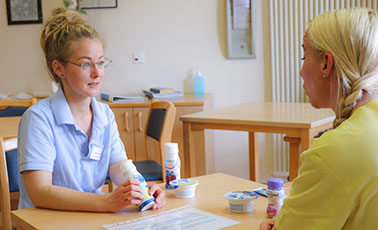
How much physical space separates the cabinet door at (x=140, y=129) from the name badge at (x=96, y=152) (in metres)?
2.25

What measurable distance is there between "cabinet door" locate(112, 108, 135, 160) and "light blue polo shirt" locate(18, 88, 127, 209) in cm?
221

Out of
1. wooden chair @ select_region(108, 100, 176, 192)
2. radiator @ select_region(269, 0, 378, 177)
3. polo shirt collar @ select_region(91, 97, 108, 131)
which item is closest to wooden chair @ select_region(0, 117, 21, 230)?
wooden chair @ select_region(108, 100, 176, 192)

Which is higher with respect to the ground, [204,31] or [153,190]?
[204,31]

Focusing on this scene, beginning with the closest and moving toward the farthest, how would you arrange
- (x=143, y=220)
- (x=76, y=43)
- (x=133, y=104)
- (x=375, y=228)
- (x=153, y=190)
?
(x=375, y=228)
(x=143, y=220)
(x=153, y=190)
(x=76, y=43)
(x=133, y=104)

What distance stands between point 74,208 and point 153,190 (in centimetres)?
24

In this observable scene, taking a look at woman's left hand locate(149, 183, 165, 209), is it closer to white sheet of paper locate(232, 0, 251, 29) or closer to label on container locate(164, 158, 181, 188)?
label on container locate(164, 158, 181, 188)

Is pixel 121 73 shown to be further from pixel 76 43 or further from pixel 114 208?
pixel 114 208

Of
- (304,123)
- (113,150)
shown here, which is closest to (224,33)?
(304,123)

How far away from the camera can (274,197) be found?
1363 mm

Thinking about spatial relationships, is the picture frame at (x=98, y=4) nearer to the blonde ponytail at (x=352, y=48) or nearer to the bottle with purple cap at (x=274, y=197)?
the bottle with purple cap at (x=274, y=197)

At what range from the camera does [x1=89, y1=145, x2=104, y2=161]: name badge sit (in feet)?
5.77

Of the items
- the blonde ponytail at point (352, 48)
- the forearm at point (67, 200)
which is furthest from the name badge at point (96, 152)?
the blonde ponytail at point (352, 48)

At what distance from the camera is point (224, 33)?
4.52 metres

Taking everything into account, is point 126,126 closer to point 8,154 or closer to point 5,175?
point 8,154
